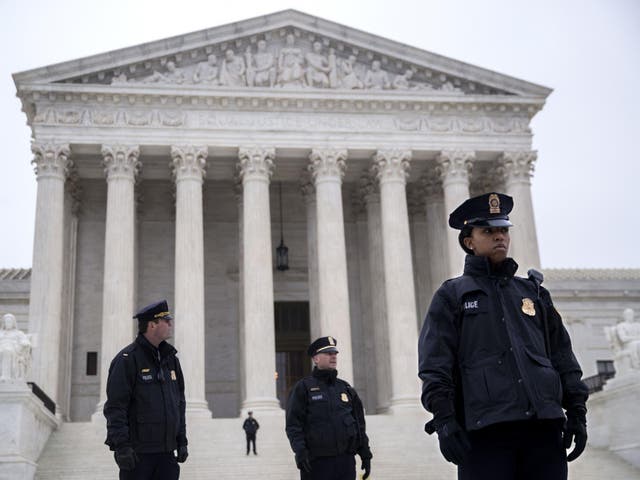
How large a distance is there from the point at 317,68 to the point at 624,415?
19.1 m

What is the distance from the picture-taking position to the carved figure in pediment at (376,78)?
37125 millimetres

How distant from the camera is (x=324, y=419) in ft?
33.4

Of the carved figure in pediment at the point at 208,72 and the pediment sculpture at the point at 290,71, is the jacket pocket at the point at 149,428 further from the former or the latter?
the carved figure in pediment at the point at 208,72

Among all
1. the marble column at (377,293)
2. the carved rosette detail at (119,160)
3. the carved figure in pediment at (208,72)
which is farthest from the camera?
the marble column at (377,293)

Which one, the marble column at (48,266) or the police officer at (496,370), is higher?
the marble column at (48,266)

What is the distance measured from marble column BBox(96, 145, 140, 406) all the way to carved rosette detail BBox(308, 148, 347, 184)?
294 inches

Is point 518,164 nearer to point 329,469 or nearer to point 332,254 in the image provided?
point 332,254

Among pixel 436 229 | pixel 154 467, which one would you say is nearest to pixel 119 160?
pixel 436 229

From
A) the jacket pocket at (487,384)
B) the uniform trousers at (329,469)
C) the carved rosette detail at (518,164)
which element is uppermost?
the carved rosette detail at (518,164)

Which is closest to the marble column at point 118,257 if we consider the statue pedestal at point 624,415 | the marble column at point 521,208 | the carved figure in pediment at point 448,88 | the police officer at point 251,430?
the police officer at point 251,430

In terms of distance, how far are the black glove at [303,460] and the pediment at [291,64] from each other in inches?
1090

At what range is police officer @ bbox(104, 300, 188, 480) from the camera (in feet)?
28.5

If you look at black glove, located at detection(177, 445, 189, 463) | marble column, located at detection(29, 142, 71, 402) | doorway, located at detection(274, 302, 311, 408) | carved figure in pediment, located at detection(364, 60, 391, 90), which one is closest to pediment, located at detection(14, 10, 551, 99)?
carved figure in pediment, located at detection(364, 60, 391, 90)

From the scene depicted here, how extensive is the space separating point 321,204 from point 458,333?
2957 cm
